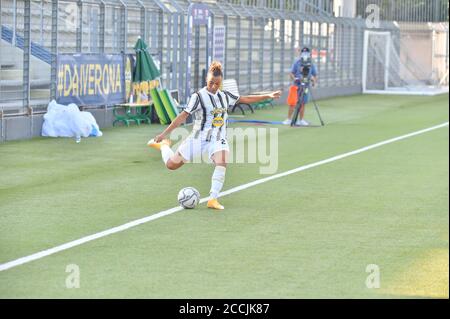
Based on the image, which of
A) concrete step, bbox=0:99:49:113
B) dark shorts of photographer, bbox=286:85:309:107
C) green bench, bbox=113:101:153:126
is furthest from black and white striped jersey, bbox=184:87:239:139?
dark shorts of photographer, bbox=286:85:309:107

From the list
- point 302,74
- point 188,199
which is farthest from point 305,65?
point 188,199

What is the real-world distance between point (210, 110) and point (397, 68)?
145 feet

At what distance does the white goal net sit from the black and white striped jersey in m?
36.1

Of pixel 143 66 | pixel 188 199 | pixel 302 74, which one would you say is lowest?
pixel 188 199

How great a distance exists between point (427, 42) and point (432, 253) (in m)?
51.1

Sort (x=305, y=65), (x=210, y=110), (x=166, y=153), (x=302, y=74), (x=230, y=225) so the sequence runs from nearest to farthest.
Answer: (x=230, y=225), (x=210, y=110), (x=166, y=153), (x=305, y=65), (x=302, y=74)

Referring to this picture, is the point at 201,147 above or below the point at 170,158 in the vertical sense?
above

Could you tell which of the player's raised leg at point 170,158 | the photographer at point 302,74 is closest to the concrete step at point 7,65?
the photographer at point 302,74

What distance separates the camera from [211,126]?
13.7 m

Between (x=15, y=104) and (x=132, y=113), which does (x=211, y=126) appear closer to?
(x=15, y=104)

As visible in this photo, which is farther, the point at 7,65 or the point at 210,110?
the point at 7,65

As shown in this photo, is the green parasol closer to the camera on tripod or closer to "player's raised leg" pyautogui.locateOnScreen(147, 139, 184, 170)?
the camera on tripod

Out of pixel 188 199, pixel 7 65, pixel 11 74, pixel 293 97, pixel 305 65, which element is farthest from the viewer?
pixel 305 65
